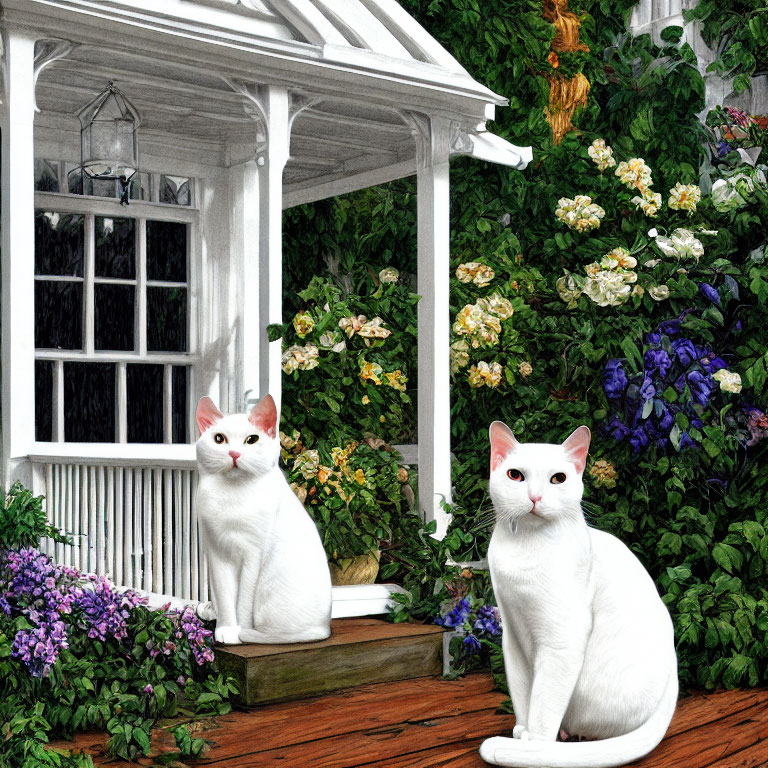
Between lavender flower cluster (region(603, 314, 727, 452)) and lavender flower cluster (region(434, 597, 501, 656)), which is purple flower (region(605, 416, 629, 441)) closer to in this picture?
lavender flower cluster (region(603, 314, 727, 452))

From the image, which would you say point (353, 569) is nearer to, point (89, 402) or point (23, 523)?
point (23, 523)

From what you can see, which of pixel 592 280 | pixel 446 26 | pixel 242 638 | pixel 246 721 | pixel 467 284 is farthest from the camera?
pixel 446 26

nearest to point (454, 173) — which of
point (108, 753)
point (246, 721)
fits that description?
point (246, 721)

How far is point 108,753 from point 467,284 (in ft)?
11.8

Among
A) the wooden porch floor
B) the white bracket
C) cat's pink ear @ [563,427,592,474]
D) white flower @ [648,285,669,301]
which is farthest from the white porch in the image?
cat's pink ear @ [563,427,592,474]

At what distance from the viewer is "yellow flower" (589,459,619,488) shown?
18.0 ft

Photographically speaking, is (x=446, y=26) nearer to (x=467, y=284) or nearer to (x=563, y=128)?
(x=563, y=128)

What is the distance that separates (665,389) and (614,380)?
0.27 metres

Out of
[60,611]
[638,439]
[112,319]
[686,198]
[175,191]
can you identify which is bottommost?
[60,611]

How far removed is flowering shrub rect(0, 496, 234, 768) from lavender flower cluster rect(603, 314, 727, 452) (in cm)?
240

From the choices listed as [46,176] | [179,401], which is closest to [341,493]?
[179,401]

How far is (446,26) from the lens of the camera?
270 inches

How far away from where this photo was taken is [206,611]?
174 inches

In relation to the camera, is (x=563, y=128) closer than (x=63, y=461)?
No
